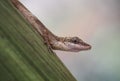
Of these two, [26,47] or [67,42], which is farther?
[67,42]

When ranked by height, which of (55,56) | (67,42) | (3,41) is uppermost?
(3,41)

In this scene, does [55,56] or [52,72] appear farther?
[55,56]

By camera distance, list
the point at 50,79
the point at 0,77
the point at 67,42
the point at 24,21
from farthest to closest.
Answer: the point at 67,42, the point at 24,21, the point at 50,79, the point at 0,77

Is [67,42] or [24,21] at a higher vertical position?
[24,21]

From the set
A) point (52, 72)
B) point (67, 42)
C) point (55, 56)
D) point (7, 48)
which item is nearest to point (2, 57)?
point (7, 48)

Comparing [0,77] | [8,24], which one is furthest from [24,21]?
[0,77]

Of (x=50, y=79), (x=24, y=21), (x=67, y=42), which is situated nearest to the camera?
(x=50, y=79)

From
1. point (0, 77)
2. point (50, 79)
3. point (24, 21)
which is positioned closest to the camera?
point (0, 77)

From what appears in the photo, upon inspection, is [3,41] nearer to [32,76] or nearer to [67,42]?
[32,76]

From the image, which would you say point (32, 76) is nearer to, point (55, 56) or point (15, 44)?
point (15, 44)
